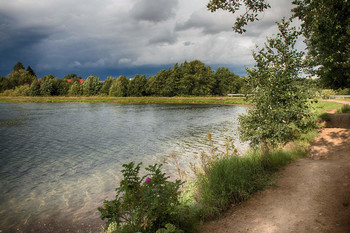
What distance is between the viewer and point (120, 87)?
88.0 metres

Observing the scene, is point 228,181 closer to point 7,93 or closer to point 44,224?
point 44,224

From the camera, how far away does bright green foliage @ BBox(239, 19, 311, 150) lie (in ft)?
33.1

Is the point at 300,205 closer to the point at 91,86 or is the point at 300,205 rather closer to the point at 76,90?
the point at 91,86

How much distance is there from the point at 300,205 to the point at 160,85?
8332 centimetres

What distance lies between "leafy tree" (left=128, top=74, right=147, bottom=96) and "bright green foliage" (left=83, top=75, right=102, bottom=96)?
16.9 meters

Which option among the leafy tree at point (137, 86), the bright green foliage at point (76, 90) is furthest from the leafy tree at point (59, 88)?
Result: the leafy tree at point (137, 86)

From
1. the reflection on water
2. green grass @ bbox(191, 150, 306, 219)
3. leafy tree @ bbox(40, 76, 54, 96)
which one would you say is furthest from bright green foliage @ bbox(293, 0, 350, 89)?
leafy tree @ bbox(40, 76, 54, 96)

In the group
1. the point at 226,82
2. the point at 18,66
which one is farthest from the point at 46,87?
the point at 226,82

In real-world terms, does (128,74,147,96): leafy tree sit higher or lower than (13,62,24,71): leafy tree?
lower

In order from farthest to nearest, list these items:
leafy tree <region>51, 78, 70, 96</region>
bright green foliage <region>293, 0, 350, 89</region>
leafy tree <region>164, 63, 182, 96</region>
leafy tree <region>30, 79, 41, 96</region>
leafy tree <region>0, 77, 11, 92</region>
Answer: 1. leafy tree <region>0, 77, 11, 92</region>
2. leafy tree <region>51, 78, 70, 96</region>
3. leafy tree <region>30, 79, 41, 96</region>
4. leafy tree <region>164, 63, 182, 96</region>
5. bright green foliage <region>293, 0, 350, 89</region>

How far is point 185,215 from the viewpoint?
13.8ft

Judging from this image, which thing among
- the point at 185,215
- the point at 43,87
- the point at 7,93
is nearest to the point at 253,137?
the point at 185,215

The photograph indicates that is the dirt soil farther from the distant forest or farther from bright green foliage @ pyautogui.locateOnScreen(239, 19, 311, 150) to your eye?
the distant forest

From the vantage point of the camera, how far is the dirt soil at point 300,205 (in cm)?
419
